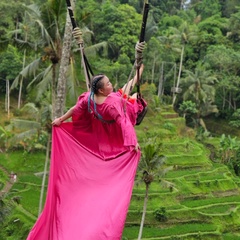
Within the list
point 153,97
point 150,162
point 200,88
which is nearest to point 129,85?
point 150,162

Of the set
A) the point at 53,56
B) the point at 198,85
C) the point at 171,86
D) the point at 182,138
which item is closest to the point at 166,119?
the point at 182,138

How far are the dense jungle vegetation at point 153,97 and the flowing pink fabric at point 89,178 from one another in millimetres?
4188

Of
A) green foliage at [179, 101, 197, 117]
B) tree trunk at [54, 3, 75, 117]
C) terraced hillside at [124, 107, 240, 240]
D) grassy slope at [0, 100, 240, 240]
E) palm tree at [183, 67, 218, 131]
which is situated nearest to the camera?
tree trunk at [54, 3, 75, 117]

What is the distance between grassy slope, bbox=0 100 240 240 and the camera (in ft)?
40.4

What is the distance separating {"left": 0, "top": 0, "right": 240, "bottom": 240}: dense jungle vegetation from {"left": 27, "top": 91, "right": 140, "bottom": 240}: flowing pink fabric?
4188mm

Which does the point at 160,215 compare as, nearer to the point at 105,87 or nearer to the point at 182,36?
the point at 105,87

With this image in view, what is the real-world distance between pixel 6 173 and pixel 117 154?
13475 mm

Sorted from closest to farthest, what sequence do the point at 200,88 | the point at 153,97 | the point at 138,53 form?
the point at 138,53 < the point at 153,97 < the point at 200,88


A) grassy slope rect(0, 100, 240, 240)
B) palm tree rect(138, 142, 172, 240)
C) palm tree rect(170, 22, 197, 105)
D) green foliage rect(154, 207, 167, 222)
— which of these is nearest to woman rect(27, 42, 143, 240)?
palm tree rect(138, 142, 172, 240)

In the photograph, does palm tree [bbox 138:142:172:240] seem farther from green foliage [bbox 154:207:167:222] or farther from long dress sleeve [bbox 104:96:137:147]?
long dress sleeve [bbox 104:96:137:147]

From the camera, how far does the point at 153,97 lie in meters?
21.0

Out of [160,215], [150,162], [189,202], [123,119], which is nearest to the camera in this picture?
[123,119]

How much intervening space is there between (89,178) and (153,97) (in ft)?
61.8

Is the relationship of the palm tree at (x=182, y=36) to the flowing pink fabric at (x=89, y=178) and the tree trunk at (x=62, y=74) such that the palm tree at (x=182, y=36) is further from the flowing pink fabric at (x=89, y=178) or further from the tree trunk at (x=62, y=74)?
the flowing pink fabric at (x=89, y=178)
